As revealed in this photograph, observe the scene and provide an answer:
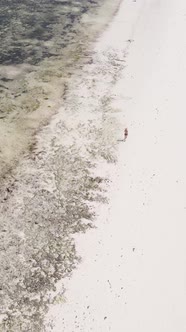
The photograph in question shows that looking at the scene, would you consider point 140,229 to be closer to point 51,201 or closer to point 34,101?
point 51,201

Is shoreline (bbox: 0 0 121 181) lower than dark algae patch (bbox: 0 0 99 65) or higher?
lower

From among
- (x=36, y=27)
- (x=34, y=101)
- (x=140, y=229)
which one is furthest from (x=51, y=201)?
(x=36, y=27)

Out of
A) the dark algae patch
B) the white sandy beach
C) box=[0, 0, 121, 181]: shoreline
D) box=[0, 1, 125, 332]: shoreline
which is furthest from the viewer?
the dark algae patch

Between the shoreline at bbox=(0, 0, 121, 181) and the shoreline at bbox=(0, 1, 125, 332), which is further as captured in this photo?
the shoreline at bbox=(0, 0, 121, 181)

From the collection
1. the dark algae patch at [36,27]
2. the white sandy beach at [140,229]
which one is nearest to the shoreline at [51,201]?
the white sandy beach at [140,229]

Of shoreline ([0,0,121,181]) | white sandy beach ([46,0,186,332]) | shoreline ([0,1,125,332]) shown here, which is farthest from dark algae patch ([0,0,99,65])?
white sandy beach ([46,0,186,332])

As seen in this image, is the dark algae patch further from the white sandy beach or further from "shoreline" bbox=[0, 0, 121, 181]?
the white sandy beach

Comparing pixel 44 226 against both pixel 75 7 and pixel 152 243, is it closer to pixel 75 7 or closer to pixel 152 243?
pixel 152 243

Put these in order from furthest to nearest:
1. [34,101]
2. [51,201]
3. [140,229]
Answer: [34,101], [51,201], [140,229]

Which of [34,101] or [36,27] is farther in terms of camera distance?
[36,27]
